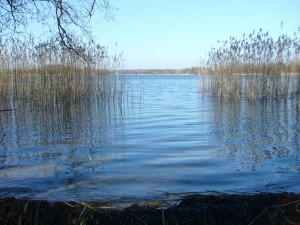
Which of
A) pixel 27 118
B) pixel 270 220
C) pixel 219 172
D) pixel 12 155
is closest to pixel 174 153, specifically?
pixel 219 172

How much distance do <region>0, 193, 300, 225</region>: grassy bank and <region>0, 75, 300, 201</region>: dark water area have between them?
0.64 meters

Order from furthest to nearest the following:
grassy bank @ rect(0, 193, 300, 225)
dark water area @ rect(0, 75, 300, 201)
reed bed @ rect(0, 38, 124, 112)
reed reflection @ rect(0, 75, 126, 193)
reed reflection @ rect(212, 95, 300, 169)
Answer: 1. reed bed @ rect(0, 38, 124, 112)
2. reed reflection @ rect(212, 95, 300, 169)
3. reed reflection @ rect(0, 75, 126, 193)
4. dark water area @ rect(0, 75, 300, 201)
5. grassy bank @ rect(0, 193, 300, 225)

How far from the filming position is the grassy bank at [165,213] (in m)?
3.14

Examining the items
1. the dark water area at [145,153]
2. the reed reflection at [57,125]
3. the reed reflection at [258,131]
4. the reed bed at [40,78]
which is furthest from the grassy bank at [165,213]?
the reed bed at [40,78]

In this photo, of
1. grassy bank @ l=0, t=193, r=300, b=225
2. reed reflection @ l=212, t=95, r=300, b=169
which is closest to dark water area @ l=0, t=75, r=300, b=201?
reed reflection @ l=212, t=95, r=300, b=169

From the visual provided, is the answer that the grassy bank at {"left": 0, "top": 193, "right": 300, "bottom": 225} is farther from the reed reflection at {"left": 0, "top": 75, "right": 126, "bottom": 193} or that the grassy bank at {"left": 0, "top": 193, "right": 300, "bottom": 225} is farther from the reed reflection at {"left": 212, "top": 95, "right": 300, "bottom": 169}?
the reed reflection at {"left": 212, "top": 95, "right": 300, "bottom": 169}

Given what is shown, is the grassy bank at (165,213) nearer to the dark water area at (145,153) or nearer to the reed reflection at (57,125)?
the dark water area at (145,153)

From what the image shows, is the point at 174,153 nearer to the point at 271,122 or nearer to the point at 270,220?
the point at 270,220

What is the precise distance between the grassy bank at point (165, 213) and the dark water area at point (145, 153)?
0.64 meters

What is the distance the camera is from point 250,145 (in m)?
8.65

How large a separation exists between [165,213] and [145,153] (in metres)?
4.66

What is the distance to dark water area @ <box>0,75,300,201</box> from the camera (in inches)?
220

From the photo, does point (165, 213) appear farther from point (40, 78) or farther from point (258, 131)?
point (40, 78)

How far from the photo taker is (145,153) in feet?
25.9
